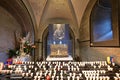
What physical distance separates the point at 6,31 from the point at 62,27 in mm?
3769

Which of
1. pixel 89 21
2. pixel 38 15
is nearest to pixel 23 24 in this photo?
pixel 38 15

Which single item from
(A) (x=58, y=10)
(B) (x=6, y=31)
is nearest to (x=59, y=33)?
(A) (x=58, y=10)

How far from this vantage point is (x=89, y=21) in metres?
6.51

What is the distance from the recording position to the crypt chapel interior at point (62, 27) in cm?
476

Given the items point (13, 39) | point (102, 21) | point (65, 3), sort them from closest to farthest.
Result: point (102, 21), point (13, 39), point (65, 3)

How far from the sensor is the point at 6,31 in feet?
22.2

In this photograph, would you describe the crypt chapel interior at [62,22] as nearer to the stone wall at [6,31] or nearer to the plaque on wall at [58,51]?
the stone wall at [6,31]

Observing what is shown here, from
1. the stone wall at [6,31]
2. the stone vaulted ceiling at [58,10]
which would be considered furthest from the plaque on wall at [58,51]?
the stone wall at [6,31]

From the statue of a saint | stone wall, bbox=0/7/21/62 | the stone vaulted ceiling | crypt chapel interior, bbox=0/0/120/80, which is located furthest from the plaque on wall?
stone wall, bbox=0/7/21/62

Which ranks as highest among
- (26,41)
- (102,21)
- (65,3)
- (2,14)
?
(65,3)

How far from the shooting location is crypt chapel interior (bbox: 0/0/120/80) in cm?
476

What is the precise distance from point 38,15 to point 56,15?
1608 millimetres

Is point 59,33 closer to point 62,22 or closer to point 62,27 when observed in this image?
point 62,27

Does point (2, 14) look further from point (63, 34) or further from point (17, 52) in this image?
point (63, 34)
